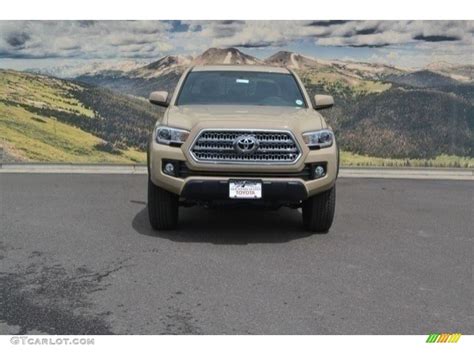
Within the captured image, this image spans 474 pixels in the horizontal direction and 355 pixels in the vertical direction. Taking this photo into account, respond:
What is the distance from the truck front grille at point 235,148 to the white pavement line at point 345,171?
19.3ft

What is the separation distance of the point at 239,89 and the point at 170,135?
147 centimetres

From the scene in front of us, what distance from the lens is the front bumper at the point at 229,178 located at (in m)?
5.87

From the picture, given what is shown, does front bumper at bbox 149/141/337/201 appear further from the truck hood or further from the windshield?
the windshield

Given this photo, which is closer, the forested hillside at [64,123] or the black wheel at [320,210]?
the black wheel at [320,210]

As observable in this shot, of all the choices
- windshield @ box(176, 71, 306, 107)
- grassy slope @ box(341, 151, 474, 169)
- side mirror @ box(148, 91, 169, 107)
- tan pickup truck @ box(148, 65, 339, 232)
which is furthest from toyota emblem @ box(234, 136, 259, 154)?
grassy slope @ box(341, 151, 474, 169)

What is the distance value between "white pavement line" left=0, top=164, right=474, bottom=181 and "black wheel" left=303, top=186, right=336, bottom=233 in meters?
5.26

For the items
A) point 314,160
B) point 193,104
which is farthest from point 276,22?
point 314,160

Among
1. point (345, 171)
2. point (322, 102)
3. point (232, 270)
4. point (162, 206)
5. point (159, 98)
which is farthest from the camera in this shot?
point (345, 171)

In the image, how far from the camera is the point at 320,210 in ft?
21.0

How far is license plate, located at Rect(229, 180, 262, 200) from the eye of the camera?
5879 mm

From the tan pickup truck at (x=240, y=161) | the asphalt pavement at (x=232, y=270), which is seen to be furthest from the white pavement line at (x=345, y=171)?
the tan pickup truck at (x=240, y=161)

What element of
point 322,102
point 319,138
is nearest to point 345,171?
point 322,102

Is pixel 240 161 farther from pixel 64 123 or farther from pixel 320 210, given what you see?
pixel 64 123

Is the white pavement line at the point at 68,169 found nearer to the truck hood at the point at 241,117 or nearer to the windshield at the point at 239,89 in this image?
the windshield at the point at 239,89
